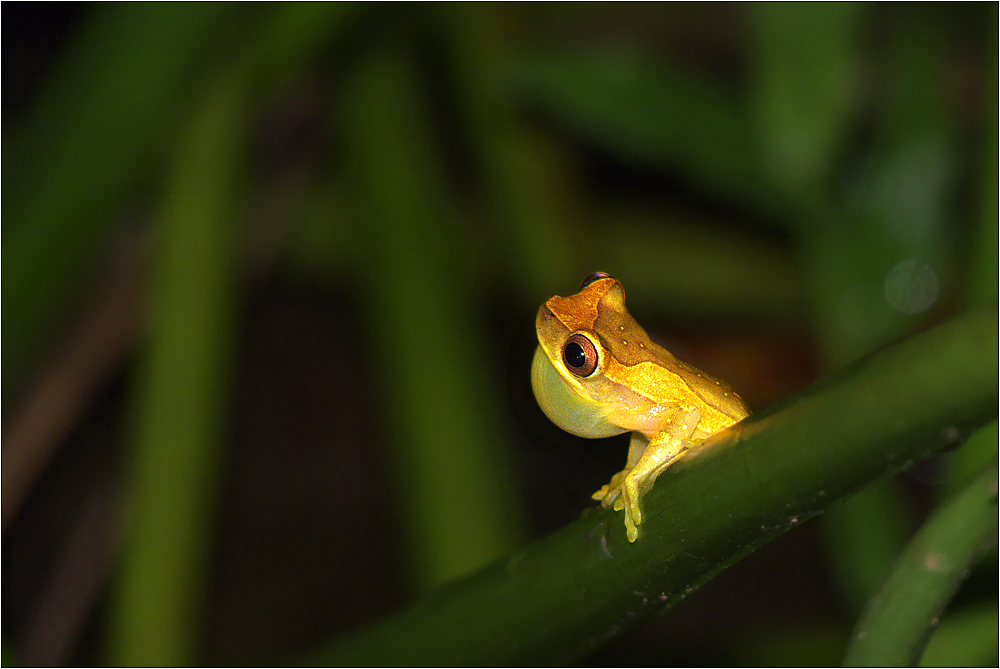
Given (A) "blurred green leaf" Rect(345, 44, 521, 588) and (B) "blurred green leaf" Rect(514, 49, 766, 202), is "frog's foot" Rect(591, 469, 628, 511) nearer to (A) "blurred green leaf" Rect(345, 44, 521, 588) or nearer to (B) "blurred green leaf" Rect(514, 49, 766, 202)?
(A) "blurred green leaf" Rect(345, 44, 521, 588)

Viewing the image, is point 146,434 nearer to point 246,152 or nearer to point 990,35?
point 246,152

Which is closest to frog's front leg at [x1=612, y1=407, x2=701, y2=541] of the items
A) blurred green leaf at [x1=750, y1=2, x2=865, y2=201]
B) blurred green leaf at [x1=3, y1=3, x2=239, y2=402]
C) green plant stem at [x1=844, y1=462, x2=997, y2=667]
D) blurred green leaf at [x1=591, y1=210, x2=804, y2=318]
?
green plant stem at [x1=844, y1=462, x2=997, y2=667]

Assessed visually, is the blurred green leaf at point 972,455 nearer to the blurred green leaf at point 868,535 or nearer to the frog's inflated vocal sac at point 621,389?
the blurred green leaf at point 868,535

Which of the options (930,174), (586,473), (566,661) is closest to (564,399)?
(566,661)

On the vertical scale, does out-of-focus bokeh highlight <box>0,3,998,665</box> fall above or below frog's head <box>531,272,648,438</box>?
above

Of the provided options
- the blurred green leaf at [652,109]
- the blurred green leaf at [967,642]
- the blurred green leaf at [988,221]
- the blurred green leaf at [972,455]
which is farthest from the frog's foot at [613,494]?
the blurred green leaf at [652,109]

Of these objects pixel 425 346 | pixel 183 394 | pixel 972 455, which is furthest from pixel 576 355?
pixel 183 394
